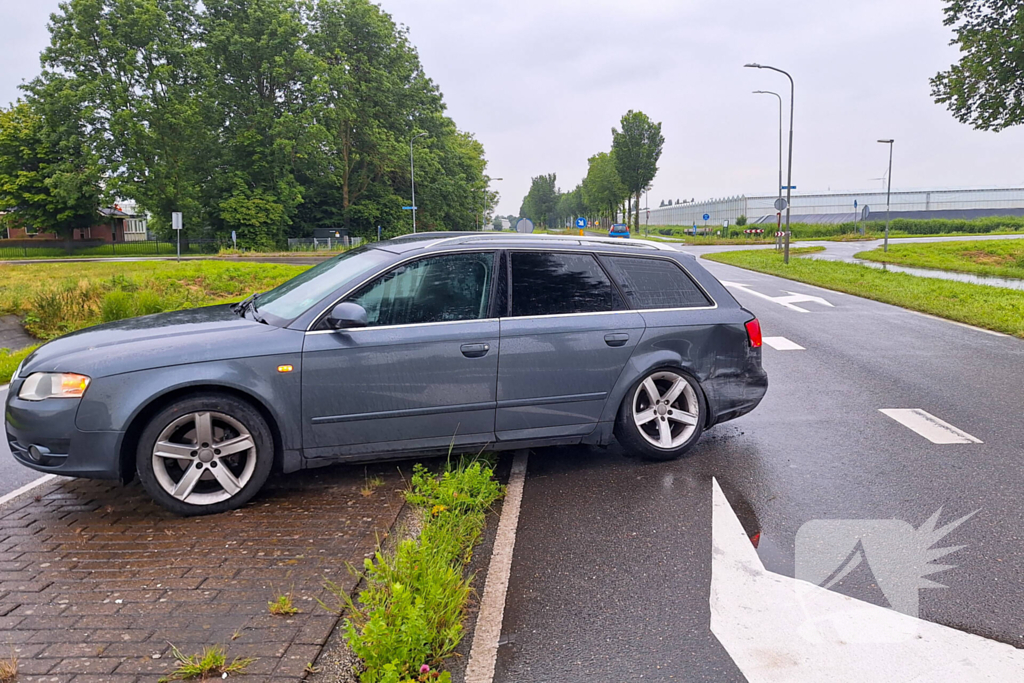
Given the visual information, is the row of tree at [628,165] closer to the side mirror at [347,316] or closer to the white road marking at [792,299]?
the white road marking at [792,299]

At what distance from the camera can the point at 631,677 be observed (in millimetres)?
2934

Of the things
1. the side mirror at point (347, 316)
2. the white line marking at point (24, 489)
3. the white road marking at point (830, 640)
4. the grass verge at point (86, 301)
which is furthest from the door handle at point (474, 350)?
the grass verge at point (86, 301)

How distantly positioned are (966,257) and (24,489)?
3580cm

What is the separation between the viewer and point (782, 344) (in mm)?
11117

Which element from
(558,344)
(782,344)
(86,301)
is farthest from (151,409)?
(86,301)

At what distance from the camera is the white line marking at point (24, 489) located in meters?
4.89

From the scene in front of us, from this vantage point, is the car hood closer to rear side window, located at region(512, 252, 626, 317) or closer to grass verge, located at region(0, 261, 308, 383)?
rear side window, located at region(512, 252, 626, 317)

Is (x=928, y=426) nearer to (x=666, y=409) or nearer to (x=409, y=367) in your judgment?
(x=666, y=409)

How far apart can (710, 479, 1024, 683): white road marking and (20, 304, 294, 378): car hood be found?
2900 mm

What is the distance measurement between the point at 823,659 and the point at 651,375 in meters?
2.62

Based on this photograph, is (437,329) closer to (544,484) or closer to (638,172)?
(544,484)

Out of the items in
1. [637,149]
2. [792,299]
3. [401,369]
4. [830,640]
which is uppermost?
[637,149]

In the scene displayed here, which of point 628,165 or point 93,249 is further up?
point 628,165

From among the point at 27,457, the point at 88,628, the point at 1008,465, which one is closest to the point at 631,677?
the point at 88,628
